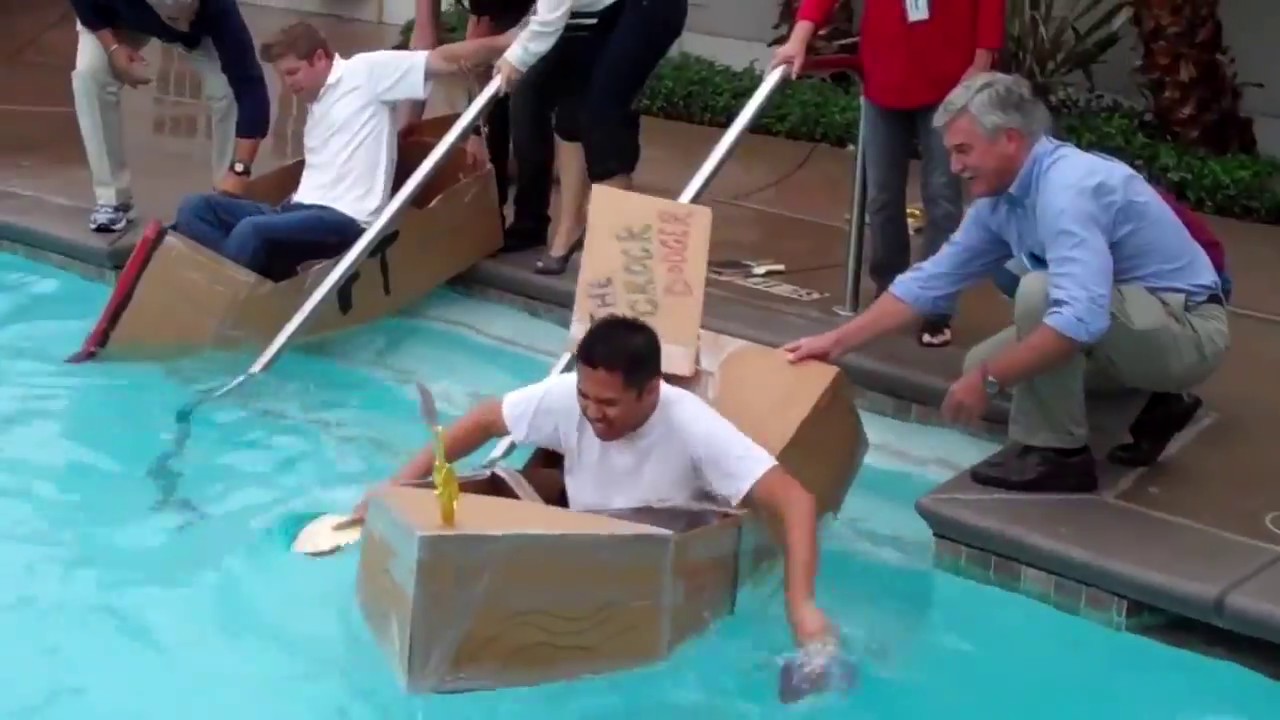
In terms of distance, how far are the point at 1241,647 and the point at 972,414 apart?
0.67 meters

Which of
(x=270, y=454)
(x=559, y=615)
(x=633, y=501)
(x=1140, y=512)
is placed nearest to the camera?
(x=559, y=615)

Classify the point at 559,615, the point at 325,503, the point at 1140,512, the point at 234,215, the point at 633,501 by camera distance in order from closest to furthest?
1. the point at 559,615
2. the point at 633,501
3. the point at 1140,512
4. the point at 325,503
5. the point at 234,215

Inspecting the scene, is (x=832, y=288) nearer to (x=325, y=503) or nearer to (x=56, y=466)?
(x=325, y=503)

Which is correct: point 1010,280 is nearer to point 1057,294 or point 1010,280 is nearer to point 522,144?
point 1057,294

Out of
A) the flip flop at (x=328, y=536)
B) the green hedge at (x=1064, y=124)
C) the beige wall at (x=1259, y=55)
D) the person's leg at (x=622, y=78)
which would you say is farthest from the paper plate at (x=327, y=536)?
the beige wall at (x=1259, y=55)

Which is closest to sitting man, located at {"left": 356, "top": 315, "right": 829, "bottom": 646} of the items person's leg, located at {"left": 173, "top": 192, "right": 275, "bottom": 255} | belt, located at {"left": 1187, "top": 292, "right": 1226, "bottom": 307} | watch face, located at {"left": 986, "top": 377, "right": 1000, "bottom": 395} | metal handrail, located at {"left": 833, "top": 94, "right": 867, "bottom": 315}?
watch face, located at {"left": 986, "top": 377, "right": 1000, "bottom": 395}

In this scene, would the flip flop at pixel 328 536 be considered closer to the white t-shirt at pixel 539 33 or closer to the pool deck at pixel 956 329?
the pool deck at pixel 956 329

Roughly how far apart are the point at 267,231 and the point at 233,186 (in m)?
0.40

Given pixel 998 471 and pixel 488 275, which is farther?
pixel 488 275

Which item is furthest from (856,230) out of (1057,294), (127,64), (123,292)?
(127,64)

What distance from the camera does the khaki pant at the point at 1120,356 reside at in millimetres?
3512

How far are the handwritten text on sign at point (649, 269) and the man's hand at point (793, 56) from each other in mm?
572

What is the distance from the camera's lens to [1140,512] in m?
3.55

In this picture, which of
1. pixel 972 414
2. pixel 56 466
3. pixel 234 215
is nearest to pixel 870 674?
pixel 972 414
